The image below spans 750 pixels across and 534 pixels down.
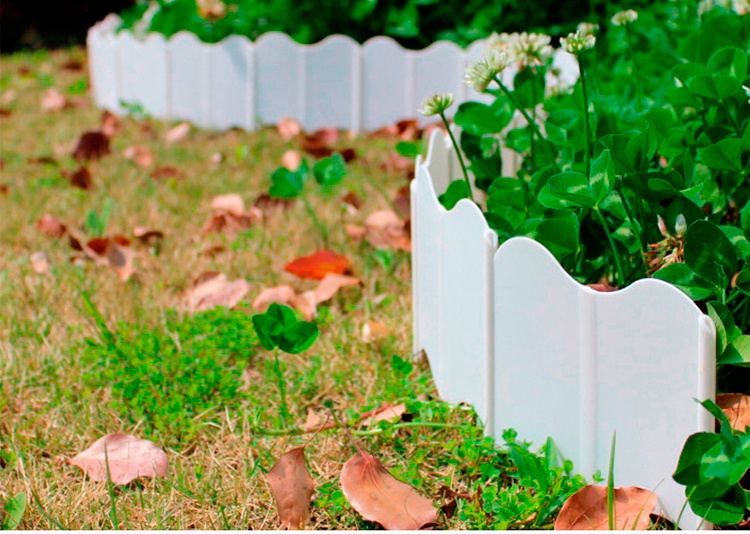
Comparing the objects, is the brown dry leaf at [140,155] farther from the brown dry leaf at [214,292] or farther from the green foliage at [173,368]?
the green foliage at [173,368]

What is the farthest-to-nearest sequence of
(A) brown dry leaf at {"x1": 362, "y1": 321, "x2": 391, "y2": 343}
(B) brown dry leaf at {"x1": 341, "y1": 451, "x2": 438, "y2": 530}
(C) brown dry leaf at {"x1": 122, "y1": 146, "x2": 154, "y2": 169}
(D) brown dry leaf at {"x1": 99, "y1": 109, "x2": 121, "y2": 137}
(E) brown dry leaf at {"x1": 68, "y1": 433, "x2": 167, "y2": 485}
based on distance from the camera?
1. (D) brown dry leaf at {"x1": 99, "y1": 109, "x2": 121, "y2": 137}
2. (C) brown dry leaf at {"x1": 122, "y1": 146, "x2": 154, "y2": 169}
3. (A) brown dry leaf at {"x1": 362, "y1": 321, "x2": 391, "y2": 343}
4. (E) brown dry leaf at {"x1": 68, "y1": 433, "x2": 167, "y2": 485}
5. (B) brown dry leaf at {"x1": 341, "y1": 451, "x2": 438, "y2": 530}

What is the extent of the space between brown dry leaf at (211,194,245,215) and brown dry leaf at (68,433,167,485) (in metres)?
1.14

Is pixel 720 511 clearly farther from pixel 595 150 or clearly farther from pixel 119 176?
pixel 119 176

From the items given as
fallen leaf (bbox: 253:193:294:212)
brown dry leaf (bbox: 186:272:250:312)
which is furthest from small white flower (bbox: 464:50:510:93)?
fallen leaf (bbox: 253:193:294:212)

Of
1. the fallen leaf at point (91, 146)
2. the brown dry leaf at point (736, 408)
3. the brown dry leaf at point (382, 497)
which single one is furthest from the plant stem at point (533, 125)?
the fallen leaf at point (91, 146)

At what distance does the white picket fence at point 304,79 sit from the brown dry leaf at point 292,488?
2.09 m

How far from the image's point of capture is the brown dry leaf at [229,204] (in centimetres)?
261

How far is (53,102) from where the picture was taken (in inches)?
164

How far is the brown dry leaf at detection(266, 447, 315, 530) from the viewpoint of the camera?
135 centimetres

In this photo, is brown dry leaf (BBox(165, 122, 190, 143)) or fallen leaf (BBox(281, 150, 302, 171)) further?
brown dry leaf (BBox(165, 122, 190, 143))

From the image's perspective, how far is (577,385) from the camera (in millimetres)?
1349

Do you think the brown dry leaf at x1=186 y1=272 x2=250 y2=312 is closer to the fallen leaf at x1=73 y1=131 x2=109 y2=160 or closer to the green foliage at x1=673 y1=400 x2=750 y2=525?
the green foliage at x1=673 y1=400 x2=750 y2=525

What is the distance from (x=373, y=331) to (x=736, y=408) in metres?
0.72

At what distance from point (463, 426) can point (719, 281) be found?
0.44m
